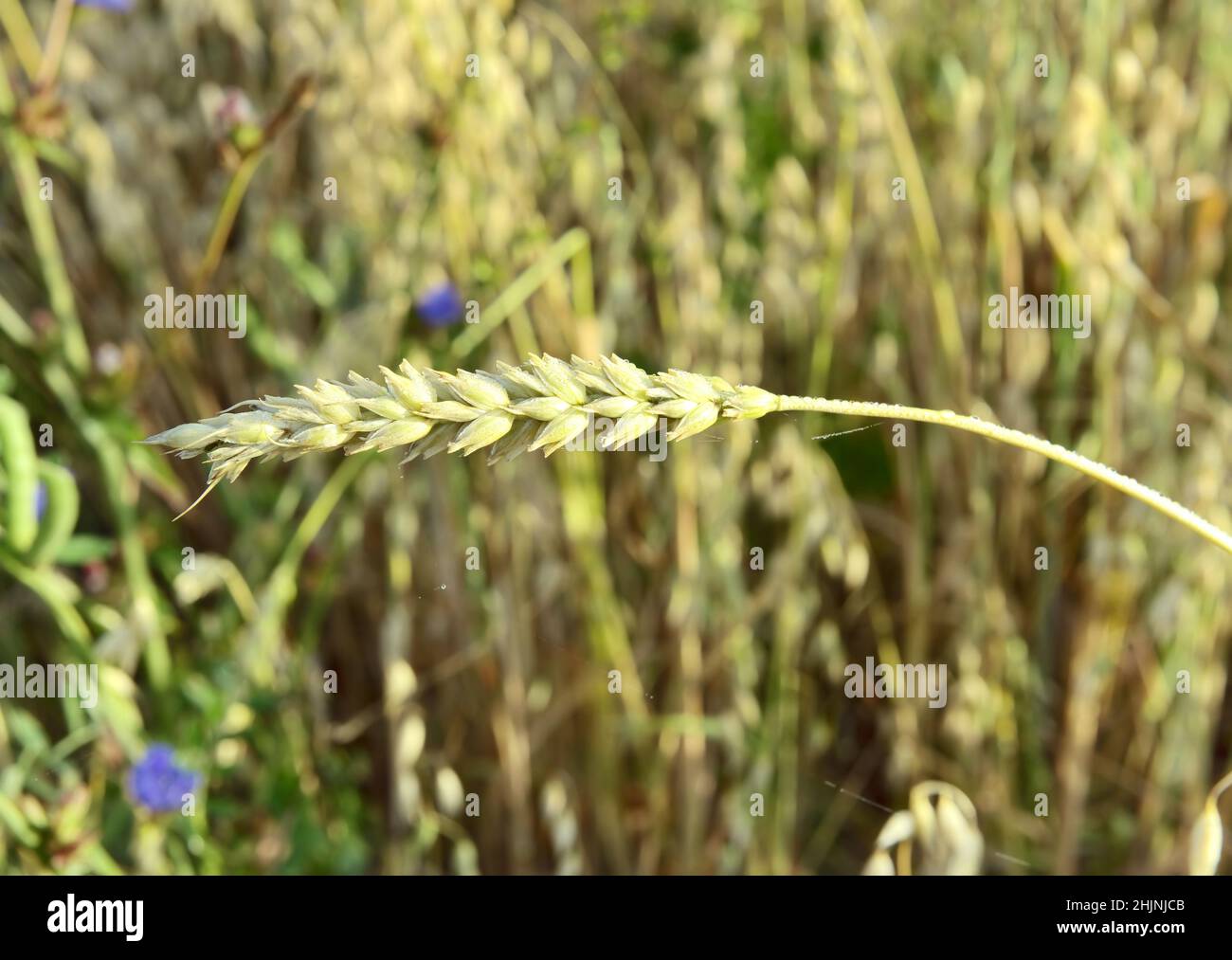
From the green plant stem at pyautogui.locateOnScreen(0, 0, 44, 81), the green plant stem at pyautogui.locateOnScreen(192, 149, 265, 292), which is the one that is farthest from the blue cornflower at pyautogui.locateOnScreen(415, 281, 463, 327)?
the green plant stem at pyautogui.locateOnScreen(0, 0, 44, 81)

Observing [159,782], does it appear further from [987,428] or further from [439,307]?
[987,428]

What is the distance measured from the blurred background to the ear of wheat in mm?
575

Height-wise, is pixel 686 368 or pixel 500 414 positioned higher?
pixel 686 368

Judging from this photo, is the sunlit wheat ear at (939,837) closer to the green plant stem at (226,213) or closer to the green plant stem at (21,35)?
the green plant stem at (226,213)

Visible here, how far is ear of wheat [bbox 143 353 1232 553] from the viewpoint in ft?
1.44

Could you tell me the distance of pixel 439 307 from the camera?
1048 mm

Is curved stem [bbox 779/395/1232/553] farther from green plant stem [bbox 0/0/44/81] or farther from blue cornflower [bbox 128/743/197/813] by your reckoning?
green plant stem [bbox 0/0/44/81]

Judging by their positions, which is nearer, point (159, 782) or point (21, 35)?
point (159, 782)

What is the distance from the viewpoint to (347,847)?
39.8 inches

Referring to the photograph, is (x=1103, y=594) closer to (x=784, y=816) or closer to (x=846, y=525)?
(x=846, y=525)

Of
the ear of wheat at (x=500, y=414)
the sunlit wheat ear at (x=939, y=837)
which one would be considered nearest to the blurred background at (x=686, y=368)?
the sunlit wheat ear at (x=939, y=837)

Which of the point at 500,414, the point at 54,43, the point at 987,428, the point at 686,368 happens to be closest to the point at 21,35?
the point at 54,43

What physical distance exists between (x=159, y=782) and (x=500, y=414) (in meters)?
0.58

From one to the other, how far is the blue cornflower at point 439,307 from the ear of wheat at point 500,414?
58 centimetres
